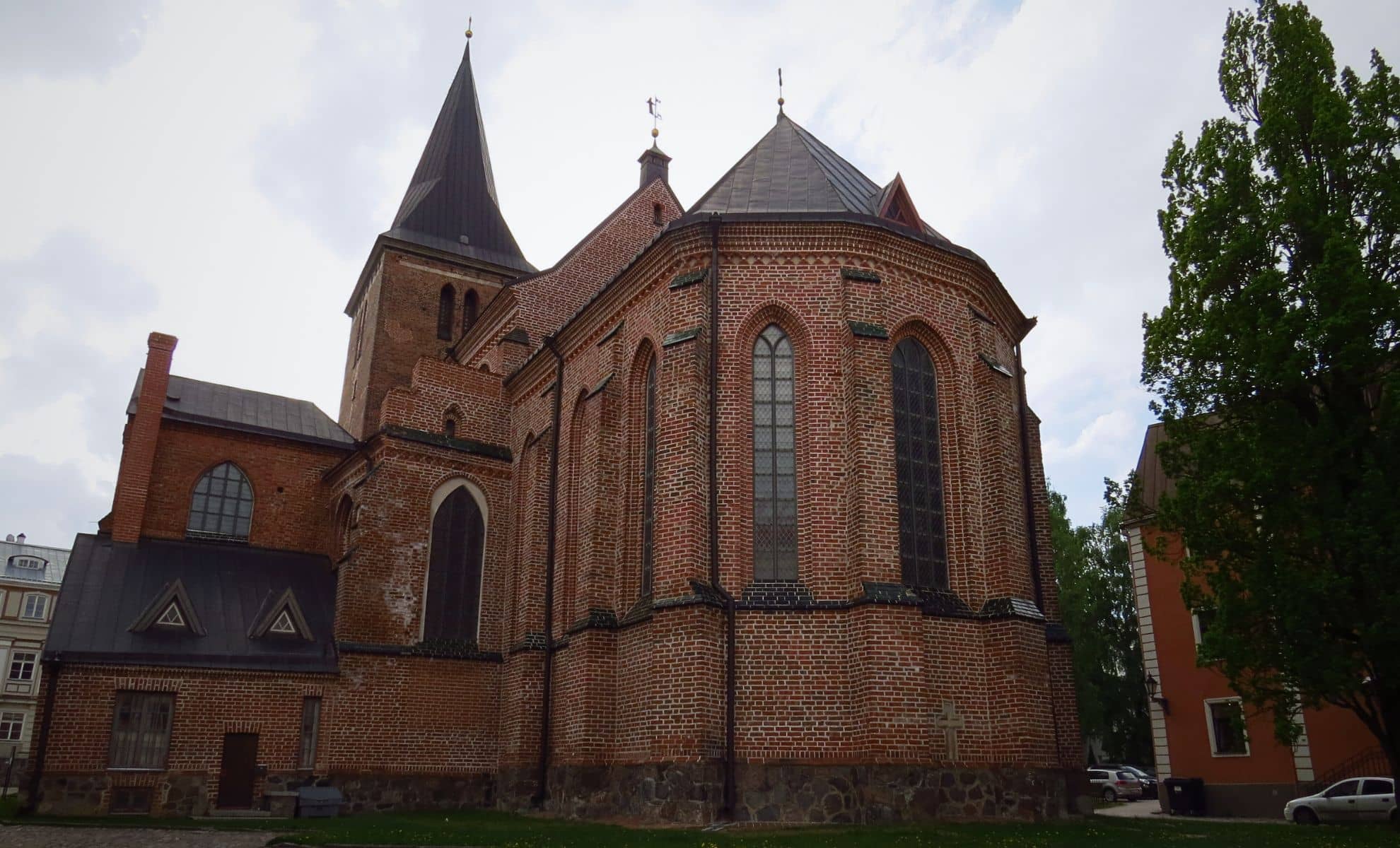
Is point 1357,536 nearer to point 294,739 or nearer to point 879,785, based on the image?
point 879,785

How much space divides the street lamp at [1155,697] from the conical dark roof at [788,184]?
13775mm

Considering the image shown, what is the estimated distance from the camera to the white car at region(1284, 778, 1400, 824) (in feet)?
58.2

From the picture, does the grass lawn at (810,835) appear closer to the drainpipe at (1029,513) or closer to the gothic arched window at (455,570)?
the drainpipe at (1029,513)

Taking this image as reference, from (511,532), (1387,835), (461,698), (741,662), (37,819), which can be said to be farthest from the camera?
(511,532)

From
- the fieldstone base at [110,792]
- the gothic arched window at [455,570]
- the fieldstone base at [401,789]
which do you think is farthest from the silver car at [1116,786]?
the fieldstone base at [110,792]

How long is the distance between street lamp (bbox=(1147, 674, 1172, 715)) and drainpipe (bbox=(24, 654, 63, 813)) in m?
22.8

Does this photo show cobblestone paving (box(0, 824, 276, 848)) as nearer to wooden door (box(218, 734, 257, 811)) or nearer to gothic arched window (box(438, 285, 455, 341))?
wooden door (box(218, 734, 257, 811))

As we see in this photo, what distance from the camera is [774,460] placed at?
15406 millimetres

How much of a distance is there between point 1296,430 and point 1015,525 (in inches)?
172

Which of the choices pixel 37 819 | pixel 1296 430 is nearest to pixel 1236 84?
pixel 1296 430

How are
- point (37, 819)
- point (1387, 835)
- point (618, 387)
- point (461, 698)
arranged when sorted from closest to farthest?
point (1387, 835) < point (37, 819) < point (618, 387) < point (461, 698)

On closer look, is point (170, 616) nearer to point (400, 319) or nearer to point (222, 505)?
point (222, 505)

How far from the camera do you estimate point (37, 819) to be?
15852 mm

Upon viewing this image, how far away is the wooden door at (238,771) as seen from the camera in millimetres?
18156
